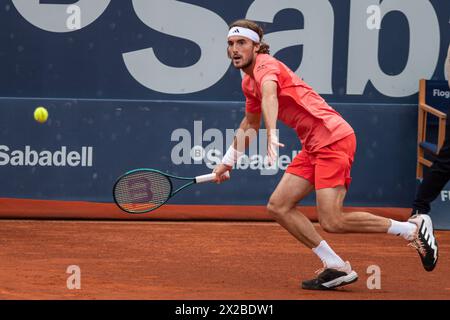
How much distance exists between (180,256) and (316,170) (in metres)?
2.25

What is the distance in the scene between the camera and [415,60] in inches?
447

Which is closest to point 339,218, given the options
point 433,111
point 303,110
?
point 303,110

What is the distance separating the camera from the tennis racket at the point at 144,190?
269 inches

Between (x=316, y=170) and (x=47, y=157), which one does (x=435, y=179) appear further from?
(x=47, y=157)

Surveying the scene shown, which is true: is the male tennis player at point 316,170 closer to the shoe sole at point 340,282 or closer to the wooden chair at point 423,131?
the shoe sole at point 340,282

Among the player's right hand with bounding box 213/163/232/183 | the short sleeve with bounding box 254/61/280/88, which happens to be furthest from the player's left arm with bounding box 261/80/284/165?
the player's right hand with bounding box 213/163/232/183

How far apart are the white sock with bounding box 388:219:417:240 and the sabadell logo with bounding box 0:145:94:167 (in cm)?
506

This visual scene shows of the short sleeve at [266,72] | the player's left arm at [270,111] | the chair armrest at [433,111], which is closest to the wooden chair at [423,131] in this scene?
the chair armrest at [433,111]

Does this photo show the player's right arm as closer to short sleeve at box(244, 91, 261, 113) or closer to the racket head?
short sleeve at box(244, 91, 261, 113)

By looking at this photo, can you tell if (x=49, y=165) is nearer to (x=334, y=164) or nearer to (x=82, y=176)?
(x=82, y=176)

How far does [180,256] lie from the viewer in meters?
8.38

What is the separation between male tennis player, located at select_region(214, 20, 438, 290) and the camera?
6.40m

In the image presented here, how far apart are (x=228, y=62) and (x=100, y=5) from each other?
4.93ft

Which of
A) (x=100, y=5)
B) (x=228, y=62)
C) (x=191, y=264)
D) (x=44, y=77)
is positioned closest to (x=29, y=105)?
(x=44, y=77)
